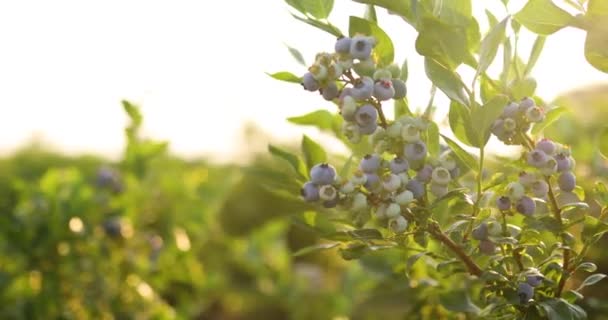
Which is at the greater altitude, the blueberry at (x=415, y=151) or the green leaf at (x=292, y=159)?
the blueberry at (x=415, y=151)

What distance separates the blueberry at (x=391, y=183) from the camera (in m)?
0.77

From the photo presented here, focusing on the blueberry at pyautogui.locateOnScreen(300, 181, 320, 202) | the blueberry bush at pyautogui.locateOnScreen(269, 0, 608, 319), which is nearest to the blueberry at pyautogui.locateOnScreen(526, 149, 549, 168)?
the blueberry bush at pyautogui.locateOnScreen(269, 0, 608, 319)

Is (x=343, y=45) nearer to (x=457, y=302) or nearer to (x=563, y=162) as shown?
(x=563, y=162)

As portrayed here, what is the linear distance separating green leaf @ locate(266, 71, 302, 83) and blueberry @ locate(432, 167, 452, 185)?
0.18 meters

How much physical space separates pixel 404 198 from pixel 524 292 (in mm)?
154

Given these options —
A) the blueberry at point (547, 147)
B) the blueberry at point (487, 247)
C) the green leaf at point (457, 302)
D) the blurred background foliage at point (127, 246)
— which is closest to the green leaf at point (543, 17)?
the blueberry at point (547, 147)

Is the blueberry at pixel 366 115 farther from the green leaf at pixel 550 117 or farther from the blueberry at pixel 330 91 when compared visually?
the green leaf at pixel 550 117

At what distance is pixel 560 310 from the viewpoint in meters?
0.79

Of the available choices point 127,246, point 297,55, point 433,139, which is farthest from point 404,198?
point 127,246

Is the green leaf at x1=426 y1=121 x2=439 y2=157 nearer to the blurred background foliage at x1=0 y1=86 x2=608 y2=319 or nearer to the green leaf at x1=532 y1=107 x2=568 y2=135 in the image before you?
the green leaf at x1=532 y1=107 x2=568 y2=135

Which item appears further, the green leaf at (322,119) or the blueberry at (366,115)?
the green leaf at (322,119)

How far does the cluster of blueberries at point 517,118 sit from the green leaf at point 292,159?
9.4 inches

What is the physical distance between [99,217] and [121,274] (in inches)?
7.2

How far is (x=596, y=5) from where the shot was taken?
776mm
